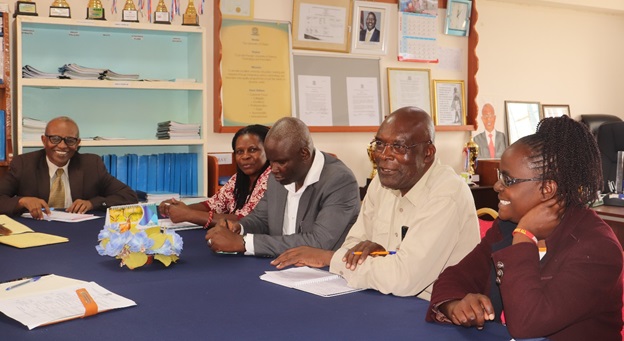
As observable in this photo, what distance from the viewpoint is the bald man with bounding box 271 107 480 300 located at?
2.00 metres

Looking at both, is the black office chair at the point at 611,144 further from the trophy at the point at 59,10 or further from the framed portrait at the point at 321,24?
the trophy at the point at 59,10

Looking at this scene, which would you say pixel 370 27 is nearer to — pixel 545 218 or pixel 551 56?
pixel 551 56

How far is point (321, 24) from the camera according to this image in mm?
5652

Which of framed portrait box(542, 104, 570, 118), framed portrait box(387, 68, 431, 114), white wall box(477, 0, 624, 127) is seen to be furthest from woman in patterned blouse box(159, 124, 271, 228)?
framed portrait box(542, 104, 570, 118)

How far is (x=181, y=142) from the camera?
4.86m

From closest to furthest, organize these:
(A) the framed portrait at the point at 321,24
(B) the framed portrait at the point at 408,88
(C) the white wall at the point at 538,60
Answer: (A) the framed portrait at the point at 321,24
(B) the framed portrait at the point at 408,88
(C) the white wall at the point at 538,60

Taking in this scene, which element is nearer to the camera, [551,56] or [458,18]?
[458,18]

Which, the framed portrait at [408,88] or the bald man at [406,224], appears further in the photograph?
the framed portrait at [408,88]

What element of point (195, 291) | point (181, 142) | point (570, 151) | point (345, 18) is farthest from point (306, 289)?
point (345, 18)

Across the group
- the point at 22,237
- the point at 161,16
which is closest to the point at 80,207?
the point at 22,237

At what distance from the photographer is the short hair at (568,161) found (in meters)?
1.72

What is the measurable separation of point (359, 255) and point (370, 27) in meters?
4.04

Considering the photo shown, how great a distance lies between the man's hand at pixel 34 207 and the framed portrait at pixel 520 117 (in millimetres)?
4549

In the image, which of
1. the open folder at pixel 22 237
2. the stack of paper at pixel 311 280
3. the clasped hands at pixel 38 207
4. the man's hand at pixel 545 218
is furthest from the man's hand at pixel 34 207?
the man's hand at pixel 545 218
